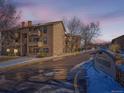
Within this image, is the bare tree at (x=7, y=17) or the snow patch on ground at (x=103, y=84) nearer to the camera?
the snow patch on ground at (x=103, y=84)

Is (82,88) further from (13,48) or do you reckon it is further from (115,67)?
(13,48)

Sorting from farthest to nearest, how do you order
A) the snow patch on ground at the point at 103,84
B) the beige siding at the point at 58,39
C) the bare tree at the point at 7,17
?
the beige siding at the point at 58,39 < the bare tree at the point at 7,17 < the snow patch on ground at the point at 103,84

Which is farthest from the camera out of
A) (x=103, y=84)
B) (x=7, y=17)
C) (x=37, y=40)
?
(x=37, y=40)

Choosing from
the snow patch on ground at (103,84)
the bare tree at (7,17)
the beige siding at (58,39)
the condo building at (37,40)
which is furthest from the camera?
the beige siding at (58,39)

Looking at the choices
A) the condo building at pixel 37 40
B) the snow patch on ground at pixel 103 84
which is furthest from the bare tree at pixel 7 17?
the snow patch on ground at pixel 103 84

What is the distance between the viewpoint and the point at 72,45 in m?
120

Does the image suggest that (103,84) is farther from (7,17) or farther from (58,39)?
(58,39)

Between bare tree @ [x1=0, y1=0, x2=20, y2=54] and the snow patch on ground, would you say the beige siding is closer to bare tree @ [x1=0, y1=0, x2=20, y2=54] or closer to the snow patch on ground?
bare tree @ [x1=0, y1=0, x2=20, y2=54]

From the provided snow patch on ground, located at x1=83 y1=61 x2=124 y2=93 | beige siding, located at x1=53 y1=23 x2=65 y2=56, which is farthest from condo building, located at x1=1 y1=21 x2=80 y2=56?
snow patch on ground, located at x1=83 y1=61 x2=124 y2=93

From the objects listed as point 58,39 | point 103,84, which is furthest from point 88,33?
point 103,84

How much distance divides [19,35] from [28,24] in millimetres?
5217

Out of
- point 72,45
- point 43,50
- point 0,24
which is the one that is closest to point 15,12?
point 0,24

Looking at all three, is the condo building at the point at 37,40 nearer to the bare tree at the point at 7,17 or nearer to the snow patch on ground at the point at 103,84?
the bare tree at the point at 7,17

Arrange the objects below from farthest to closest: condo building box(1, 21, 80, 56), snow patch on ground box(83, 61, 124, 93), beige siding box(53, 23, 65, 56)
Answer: beige siding box(53, 23, 65, 56)
condo building box(1, 21, 80, 56)
snow patch on ground box(83, 61, 124, 93)
